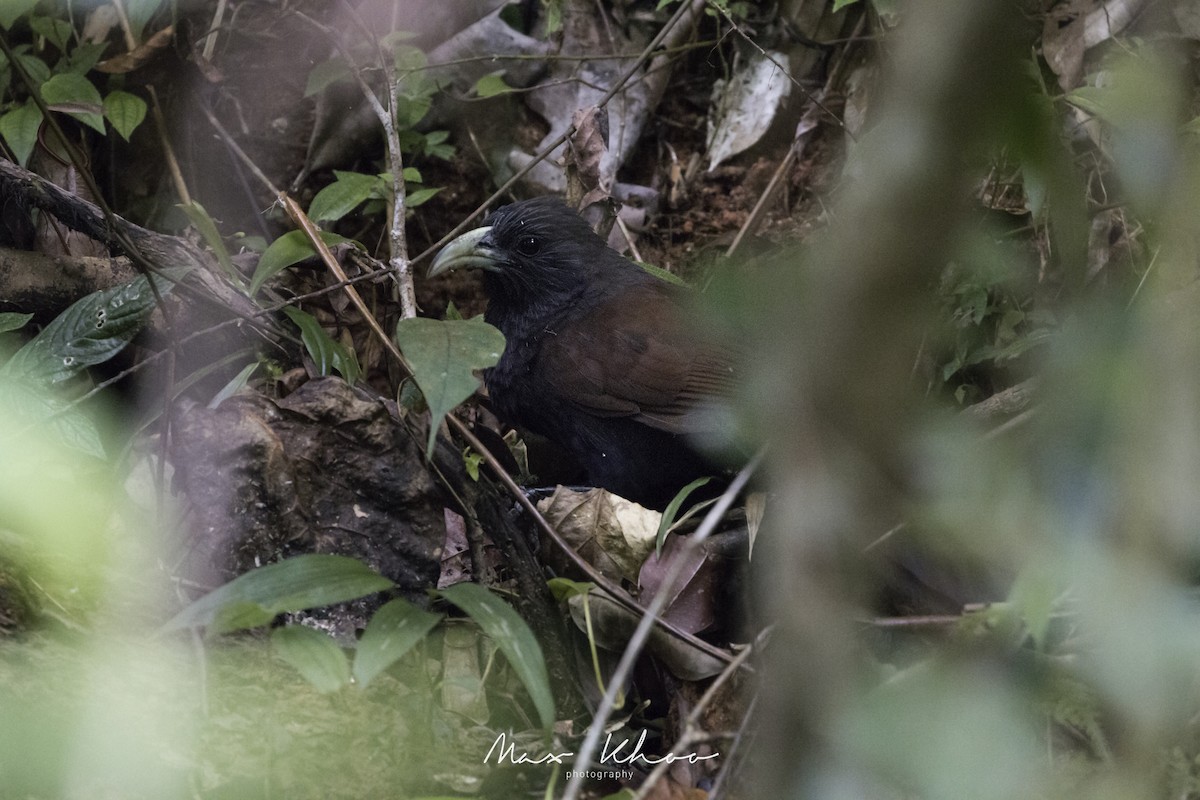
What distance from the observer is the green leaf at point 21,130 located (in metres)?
3.46

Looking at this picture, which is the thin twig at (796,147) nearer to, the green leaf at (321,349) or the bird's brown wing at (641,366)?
the bird's brown wing at (641,366)

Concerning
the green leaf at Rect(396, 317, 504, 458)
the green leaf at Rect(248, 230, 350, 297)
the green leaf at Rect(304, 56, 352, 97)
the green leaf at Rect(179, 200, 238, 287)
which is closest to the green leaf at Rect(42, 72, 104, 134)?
the green leaf at Rect(304, 56, 352, 97)

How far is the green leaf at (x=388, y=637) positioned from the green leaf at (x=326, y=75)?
2.85m

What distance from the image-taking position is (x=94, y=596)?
2375 millimetres

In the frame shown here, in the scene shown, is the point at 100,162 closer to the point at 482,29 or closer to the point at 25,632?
the point at 482,29

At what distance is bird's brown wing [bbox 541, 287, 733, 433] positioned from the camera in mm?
3438

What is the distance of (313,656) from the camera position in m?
1.73

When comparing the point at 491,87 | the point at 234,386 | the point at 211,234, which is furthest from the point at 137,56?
the point at 234,386

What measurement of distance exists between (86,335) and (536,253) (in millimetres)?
1618

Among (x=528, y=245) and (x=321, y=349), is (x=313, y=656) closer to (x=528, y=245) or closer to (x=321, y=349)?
(x=321, y=349)

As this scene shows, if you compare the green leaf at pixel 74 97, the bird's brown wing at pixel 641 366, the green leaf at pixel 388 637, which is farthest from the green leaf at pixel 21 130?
the green leaf at pixel 388 637

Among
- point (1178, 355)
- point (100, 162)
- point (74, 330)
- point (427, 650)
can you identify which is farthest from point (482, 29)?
point (1178, 355)

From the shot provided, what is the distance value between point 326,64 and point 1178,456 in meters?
3.85

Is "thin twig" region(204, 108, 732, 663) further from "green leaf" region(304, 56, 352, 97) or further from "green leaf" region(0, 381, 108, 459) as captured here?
"green leaf" region(304, 56, 352, 97)
